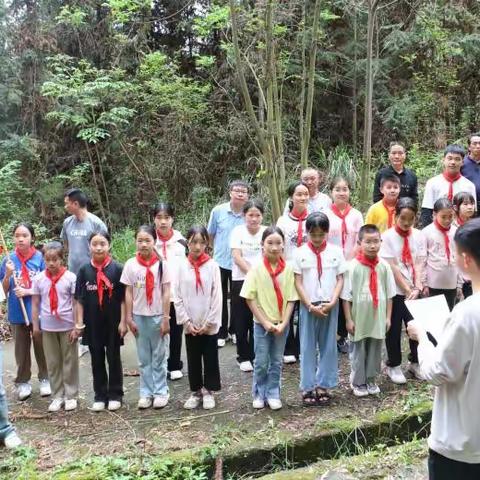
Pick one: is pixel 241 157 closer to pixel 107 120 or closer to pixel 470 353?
pixel 107 120

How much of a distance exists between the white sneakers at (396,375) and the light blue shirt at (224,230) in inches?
73.2

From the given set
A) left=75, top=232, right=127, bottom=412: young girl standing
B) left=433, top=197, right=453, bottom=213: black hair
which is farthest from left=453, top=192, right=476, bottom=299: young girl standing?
left=75, top=232, right=127, bottom=412: young girl standing

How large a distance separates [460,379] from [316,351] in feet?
7.94

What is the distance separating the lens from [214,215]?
5605 millimetres

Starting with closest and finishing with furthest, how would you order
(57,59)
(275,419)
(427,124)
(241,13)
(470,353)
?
(470,353) → (275,419) → (241,13) → (57,59) → (427,124)

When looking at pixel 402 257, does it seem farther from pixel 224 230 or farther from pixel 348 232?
pixel 224 230

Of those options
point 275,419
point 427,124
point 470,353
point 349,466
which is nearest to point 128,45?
point 427,124

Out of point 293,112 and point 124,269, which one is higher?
point 293,112

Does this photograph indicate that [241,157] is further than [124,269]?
Yes

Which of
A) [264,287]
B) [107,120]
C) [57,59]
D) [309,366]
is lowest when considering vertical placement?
[309,366]

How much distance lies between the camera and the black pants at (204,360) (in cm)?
442

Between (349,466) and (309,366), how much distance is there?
3.37ft

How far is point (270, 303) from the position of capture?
427 cm

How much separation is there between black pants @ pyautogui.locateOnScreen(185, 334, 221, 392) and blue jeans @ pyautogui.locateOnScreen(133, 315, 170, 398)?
0.79ft
